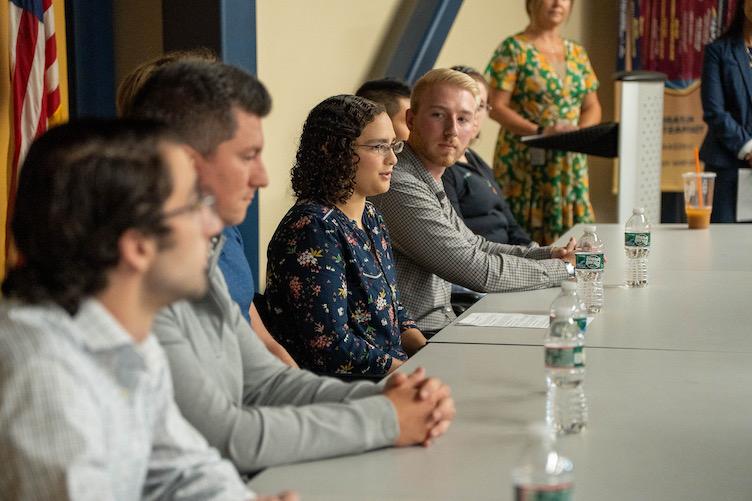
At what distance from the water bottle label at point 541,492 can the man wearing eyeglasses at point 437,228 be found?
6.02 ft

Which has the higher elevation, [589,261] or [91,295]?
[91,295]

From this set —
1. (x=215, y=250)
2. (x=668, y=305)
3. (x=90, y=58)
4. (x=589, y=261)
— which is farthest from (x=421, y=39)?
(x=215, y=250)

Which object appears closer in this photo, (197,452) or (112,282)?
(112,282)

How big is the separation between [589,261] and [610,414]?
104cm

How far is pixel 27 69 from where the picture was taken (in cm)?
313

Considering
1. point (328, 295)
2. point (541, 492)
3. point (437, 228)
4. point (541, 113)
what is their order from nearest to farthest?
point (541, 492), point (328, 295), point (437, 228), point (541, 113)

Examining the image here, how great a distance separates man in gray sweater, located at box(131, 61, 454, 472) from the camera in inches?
54.3

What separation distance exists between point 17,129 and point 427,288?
1328 mm

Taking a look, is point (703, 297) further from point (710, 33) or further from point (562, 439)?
point (710, 33)

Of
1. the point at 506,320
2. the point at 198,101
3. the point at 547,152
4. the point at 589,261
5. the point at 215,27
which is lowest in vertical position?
the point at 506,320

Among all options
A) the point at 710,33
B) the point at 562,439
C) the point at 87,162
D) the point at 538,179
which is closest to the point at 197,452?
the point at 87,162

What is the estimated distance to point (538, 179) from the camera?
518cm

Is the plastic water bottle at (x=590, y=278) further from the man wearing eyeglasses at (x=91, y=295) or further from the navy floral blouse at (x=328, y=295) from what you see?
the man wearing eyeglasses at (x=91, y=295)

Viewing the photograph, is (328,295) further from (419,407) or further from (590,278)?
(419,407)
